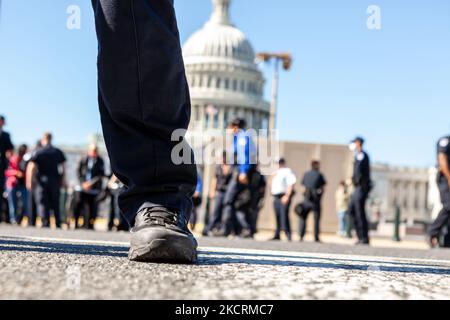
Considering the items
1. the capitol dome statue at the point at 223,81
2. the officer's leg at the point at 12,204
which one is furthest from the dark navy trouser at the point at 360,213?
the capitol dome statue at the point at 223,81

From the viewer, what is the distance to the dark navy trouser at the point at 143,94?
5.65 feet

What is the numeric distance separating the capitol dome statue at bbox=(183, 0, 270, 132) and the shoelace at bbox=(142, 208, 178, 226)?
5504cm

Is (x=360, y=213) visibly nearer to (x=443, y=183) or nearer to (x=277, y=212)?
(x=443, y=183)

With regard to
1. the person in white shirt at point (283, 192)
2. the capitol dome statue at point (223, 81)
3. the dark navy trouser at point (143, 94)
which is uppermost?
the capitol dome statue at point (223, 81)

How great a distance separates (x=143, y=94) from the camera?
175 centimetres

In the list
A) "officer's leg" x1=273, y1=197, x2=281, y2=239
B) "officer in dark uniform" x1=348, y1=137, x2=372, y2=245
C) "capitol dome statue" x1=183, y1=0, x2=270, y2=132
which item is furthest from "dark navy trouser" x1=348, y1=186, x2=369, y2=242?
"capitol dome statue" x1=183, y1=0, x2=270, y2=132

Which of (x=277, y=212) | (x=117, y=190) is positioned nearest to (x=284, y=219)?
(x=277, y=212)

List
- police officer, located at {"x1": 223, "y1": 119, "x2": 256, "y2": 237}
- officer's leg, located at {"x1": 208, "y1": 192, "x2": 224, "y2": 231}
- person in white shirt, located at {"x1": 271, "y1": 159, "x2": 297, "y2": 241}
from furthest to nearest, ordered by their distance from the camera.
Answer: person in white shirt, located at {"x1": 271, "y1": 159, "x2": 297, "y2": 241}, officer's leg, located at {"x1": 208, "y1": 192, "x2": 224, "y2": 231}, police officer, located at {"x1": 223, "y1": 119, "x2": 256, "y2": 237}

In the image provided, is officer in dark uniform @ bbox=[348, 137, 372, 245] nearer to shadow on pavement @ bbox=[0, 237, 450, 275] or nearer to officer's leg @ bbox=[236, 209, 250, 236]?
officer's leg @ bbox=[236, 209, 250, 236]

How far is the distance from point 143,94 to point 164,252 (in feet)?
1.40

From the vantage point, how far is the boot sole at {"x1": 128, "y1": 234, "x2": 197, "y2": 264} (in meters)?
1.54

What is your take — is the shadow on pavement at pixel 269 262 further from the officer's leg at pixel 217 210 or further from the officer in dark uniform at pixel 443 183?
the officer's leg at pixel 217 210

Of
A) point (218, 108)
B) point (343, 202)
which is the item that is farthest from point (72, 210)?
point (218, 108)

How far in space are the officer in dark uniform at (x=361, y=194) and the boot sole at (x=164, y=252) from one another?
6.52 meters
